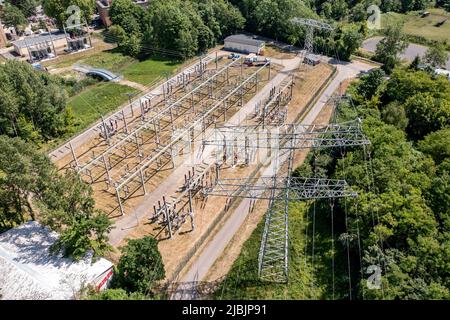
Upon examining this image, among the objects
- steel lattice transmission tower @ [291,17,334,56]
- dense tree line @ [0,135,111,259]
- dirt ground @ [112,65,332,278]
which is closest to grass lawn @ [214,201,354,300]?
dirt ground @ [112,65,332,278]

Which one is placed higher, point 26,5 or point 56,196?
point 26,5

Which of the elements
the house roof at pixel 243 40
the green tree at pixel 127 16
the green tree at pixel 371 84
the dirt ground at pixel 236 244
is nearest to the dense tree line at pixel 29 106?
the dirt ground at pixel 236 244

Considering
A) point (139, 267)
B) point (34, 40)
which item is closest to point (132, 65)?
point (34, 40)

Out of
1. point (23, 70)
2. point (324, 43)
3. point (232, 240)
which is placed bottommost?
point (232, 240)

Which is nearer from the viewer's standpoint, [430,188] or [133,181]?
[430,188]

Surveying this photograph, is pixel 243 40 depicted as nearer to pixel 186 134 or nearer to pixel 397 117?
pixel 186 134
